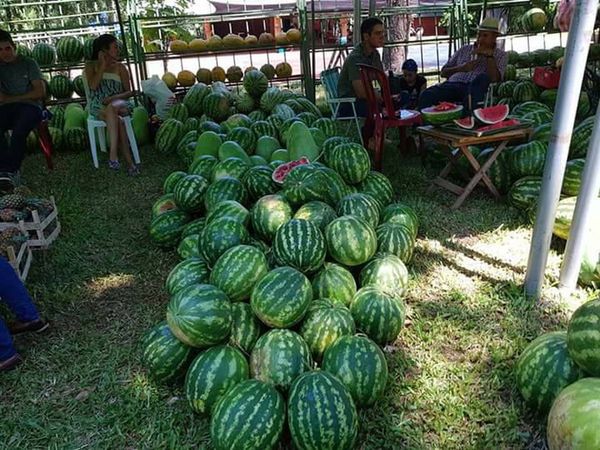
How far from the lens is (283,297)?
262cm

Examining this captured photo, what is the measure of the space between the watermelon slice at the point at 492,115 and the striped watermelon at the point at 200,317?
297 cm

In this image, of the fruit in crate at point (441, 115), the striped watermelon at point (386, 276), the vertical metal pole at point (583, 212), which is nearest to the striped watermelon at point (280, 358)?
the striped watermelon at point (386, 276)

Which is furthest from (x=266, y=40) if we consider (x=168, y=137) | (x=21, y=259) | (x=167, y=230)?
(x=21, y=259)

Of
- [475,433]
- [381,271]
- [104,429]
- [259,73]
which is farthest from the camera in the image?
[259,73]

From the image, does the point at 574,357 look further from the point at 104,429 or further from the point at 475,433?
the point at 104,429

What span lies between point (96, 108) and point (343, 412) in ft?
19.0

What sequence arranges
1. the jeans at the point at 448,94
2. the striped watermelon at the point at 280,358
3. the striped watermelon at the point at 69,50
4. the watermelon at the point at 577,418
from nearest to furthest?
1. the watermelon at the point at 577,418
2. the striped watermelon at the point at 280,358
3. the jeans at the point at 448,94
4. the striped watermelon at the point at 69,50

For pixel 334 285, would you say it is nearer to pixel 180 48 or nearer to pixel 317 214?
pixel 317 214

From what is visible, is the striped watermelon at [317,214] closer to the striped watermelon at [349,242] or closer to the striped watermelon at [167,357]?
the striped watermelon at [349,242]

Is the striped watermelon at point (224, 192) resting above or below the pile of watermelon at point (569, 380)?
above

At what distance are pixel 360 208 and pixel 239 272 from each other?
3.59ft

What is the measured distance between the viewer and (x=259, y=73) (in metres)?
8.91

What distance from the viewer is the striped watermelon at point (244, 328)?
8.70ft

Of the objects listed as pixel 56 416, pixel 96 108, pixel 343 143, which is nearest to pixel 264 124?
pixel 343 143
